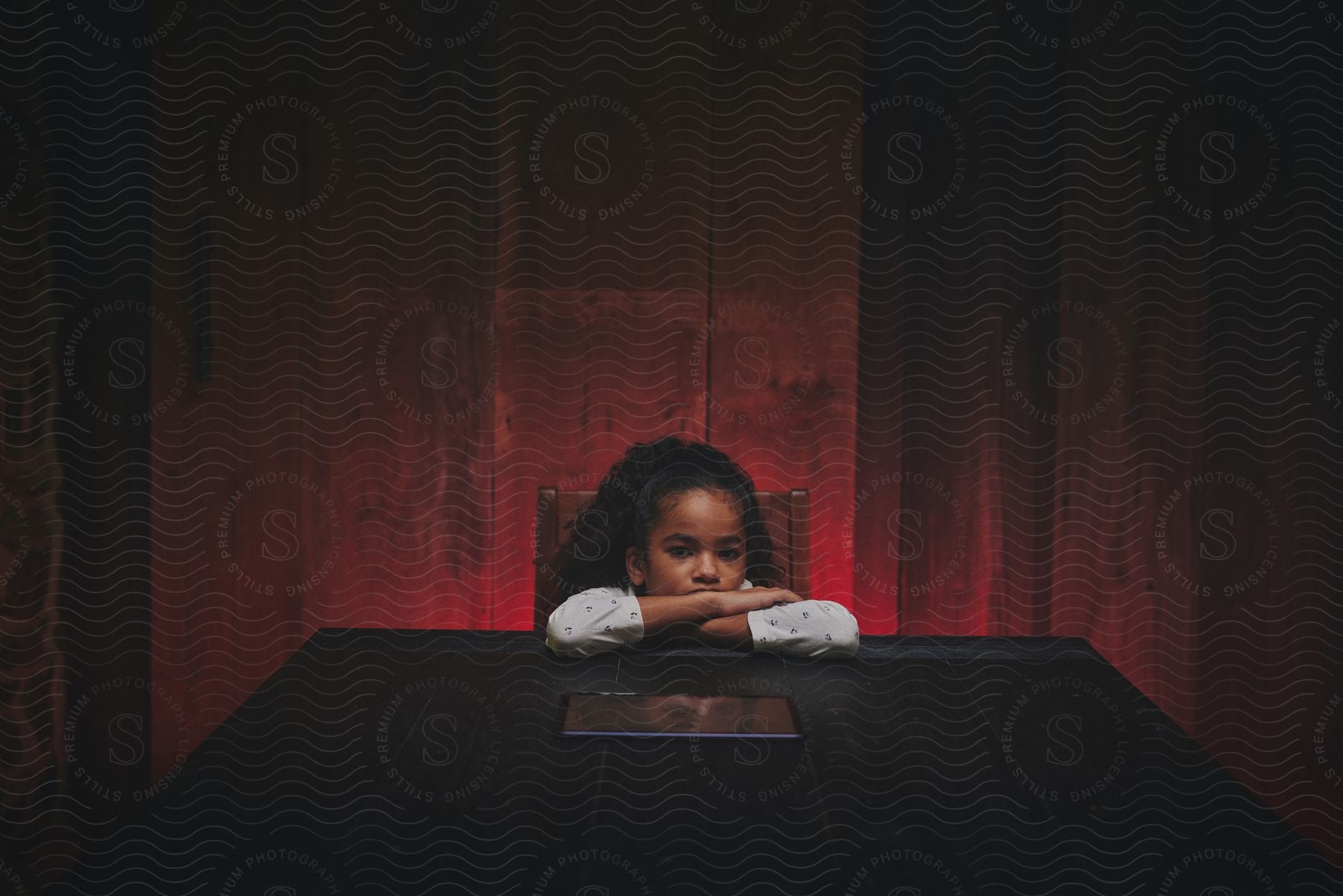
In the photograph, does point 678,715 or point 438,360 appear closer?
point 678,715

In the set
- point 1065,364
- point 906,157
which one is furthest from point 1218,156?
point 906,157

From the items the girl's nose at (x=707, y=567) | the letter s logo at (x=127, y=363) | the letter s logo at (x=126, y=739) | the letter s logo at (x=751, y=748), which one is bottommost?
the letter s logo at (x=126, y=739)

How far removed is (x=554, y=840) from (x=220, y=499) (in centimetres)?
194

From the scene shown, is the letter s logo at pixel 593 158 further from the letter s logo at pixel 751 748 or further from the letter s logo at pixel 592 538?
the letter s logo at pixel 751 748

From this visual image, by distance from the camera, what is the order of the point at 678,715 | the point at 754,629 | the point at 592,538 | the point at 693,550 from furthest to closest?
1. the point at 592,538
2. the point at 693,550
3. the point at 754,629
4. the point at 678,715

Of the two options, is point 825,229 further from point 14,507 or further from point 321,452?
point 14,507

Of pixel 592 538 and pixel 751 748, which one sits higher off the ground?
pixel 592 538

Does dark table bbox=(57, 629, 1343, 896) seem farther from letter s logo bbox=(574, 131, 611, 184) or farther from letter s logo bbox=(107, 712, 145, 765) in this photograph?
letter s logo bbox=(574, 131, 611, 184)

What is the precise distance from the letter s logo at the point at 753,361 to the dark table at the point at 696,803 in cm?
120

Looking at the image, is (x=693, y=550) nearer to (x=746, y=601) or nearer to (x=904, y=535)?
(x=746, y=601)

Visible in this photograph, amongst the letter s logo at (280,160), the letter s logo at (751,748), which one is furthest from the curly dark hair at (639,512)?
the letter s logo at (280,160)

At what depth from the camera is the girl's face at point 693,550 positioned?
1824 millimetres

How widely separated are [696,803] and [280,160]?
212cm

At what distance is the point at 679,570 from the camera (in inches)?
72.1
